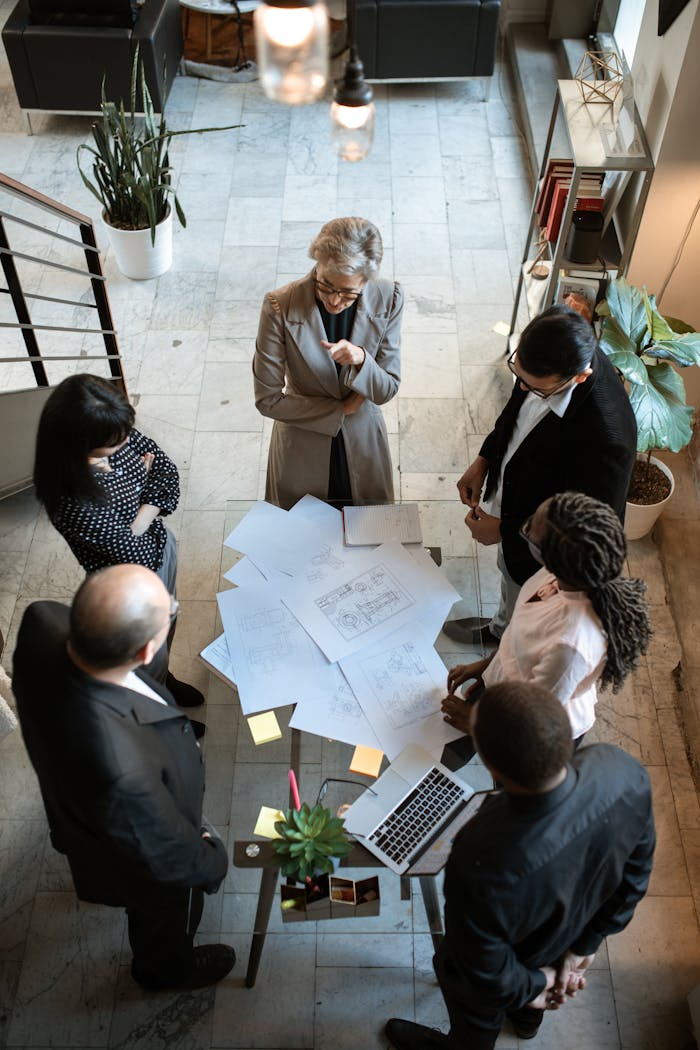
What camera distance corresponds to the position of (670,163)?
3805 mm

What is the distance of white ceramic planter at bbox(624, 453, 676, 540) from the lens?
4.07 meters

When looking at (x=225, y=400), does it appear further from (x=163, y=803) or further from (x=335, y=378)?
(x=163, y=803)

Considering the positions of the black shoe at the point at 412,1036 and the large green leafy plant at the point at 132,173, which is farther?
the large green leafy plant at the point at 132,173

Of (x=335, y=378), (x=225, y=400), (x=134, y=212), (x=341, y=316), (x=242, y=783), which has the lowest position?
(x=225, y=400)

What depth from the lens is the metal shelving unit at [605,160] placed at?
3801mm

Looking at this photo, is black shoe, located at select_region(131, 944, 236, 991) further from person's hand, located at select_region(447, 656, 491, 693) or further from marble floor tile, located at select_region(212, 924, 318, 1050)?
person's hand, located at select_region(447, 656, 491, 693)

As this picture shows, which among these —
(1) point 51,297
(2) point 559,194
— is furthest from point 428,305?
(1) point 51,297

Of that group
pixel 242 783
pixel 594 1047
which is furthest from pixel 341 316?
pixel 594 1047

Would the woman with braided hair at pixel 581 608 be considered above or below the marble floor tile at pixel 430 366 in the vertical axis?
above

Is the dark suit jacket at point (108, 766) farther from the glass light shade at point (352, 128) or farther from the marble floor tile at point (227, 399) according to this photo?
the marble floor tile at point (227, 399)

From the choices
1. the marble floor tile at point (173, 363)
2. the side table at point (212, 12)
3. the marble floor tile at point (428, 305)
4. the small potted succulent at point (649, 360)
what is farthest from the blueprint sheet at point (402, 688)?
the side table at point (212, 12)

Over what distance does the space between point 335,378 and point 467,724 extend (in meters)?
1.30

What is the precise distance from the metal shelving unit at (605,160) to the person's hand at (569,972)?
300cm

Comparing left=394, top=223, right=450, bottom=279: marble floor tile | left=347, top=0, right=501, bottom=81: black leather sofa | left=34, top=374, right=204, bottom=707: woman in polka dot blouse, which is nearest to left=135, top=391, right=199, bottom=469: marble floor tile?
left=34, top=374, right=204, bottom=707: woman in polka dot blouse
